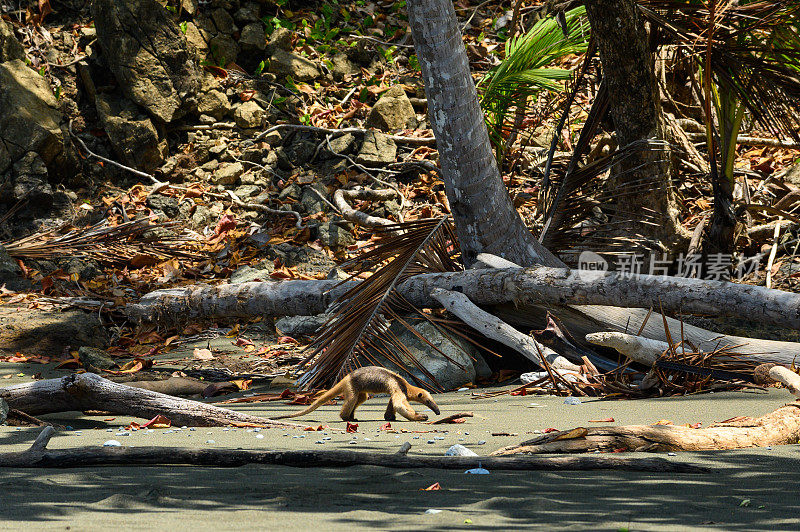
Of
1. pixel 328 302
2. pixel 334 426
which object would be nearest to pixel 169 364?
pixel 328 302

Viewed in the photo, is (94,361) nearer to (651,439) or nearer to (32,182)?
(651,439)

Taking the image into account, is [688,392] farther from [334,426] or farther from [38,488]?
[38,488]

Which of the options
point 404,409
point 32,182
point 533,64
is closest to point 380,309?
point 404,409

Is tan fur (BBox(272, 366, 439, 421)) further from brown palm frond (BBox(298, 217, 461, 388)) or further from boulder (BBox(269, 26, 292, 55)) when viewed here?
boulder (BBox(269, 26, 292, 55))

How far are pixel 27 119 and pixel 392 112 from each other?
182 inches

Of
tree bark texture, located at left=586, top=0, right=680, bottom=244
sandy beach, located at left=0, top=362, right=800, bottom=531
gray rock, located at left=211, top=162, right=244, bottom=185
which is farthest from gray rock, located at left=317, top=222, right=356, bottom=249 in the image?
sandy beach, located at left=0, top=362, right=800, bottom=531

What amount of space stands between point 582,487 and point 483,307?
10.8 ft

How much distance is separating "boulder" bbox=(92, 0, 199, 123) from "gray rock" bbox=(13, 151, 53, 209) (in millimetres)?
1477

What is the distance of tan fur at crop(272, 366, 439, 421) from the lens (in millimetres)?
3947

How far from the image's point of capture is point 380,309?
17.4ft

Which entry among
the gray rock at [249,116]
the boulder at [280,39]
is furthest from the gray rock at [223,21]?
the gray rock at [249,116]

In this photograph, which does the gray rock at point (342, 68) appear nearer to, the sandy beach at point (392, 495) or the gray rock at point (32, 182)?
the gray rock at point (32, 182)

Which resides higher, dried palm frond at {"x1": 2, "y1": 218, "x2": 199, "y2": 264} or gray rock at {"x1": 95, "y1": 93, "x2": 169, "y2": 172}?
gray rock at {"x1": 95, "y1": 93, "x2": 169, "y2": 172}

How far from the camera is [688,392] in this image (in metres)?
4.23
